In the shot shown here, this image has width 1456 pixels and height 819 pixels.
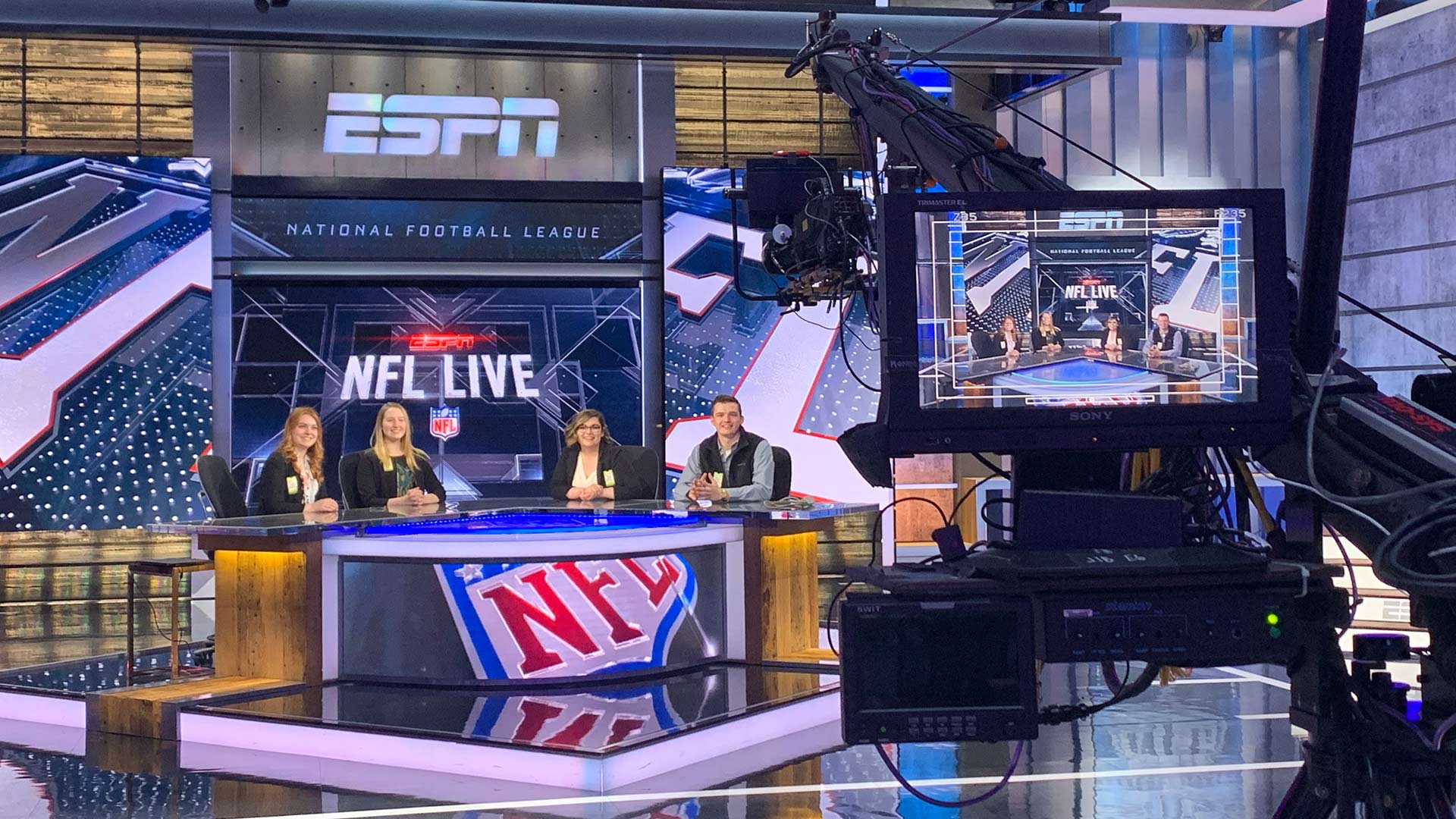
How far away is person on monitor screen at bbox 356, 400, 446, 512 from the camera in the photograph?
225 inches

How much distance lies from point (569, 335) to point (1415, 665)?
5.08 meters

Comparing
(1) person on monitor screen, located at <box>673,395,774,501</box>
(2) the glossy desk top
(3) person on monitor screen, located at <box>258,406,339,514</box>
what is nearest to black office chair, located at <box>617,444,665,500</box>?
(1) person on monitor screen, located at <box>673,395,774,501</box>

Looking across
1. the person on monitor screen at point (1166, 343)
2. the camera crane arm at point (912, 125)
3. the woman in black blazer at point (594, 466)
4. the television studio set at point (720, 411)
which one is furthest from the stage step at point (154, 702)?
the person on monitor screen at point (1166, 343)

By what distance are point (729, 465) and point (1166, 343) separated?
12.4ft

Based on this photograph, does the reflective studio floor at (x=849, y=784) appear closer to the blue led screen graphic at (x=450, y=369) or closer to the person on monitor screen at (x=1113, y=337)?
the person on monitor screen at (x=1113, y=337)

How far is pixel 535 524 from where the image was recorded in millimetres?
5062

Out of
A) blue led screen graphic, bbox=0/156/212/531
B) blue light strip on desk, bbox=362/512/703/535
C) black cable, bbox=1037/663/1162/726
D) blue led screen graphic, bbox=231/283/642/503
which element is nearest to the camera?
black cable, bbox=1037/663/1162/726

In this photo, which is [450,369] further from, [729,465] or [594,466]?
[729,465]

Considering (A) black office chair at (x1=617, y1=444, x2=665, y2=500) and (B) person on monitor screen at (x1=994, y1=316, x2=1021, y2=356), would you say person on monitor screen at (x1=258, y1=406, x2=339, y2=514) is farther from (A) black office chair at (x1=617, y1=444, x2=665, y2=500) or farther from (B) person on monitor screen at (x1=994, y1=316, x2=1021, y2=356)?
(B) person on monitor screen at (x1=994, y1=316, x2=1021, y2=356)

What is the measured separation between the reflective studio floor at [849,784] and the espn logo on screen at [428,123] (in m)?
4.66

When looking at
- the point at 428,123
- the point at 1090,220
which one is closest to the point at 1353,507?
the point at 1090,220

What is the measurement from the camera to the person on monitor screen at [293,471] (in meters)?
5.48

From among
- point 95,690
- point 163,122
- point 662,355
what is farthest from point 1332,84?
point 163,122

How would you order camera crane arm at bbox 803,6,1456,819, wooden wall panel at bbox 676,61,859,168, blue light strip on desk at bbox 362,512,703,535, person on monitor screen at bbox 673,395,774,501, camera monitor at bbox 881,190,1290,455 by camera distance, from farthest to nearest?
wooden wall panel at bbox 676,61,859,168
person on monitor screen at bbox 673,395,774,501
blue light strip on desk at bbox 362,512,703,535
camera monitor at bbox 881,190,1290,455
camera crane arm at bbox 803,6,1456,819
